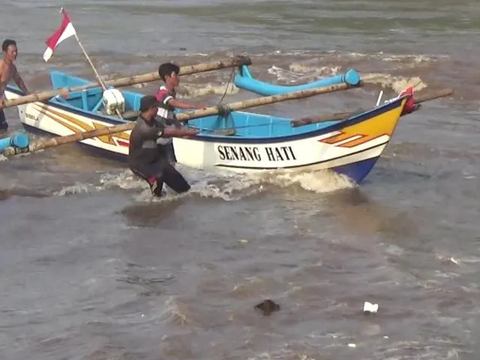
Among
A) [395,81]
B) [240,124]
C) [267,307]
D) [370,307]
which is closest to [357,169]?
[240,124]

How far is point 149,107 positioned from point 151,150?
1.83ft

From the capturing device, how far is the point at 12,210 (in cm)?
1267

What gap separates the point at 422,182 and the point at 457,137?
2.61 meters

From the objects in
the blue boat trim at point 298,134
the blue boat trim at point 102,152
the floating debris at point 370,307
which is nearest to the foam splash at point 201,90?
the blue boat trim at point 102,152

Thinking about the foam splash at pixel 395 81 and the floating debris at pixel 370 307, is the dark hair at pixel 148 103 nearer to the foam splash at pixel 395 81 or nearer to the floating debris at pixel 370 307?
the floating debris at pixel 370 307

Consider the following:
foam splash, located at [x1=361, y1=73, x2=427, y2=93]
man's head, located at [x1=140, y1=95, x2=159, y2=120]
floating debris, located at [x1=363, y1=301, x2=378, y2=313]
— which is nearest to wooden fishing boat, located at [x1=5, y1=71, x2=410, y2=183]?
man's head, located at [x1=140, y1=95, x2=159, y2=120]

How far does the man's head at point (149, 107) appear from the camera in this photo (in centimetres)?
1195

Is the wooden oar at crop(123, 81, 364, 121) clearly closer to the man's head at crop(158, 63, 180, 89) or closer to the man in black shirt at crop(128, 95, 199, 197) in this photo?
the man in black shirt at crop(128, 95, 199, 197)

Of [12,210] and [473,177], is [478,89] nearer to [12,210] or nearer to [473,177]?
[473,177]

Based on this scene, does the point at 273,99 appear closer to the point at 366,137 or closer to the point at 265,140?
the point at 265,140

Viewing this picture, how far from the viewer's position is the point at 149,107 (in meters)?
12.0

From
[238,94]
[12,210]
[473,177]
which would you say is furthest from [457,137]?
[12,210]

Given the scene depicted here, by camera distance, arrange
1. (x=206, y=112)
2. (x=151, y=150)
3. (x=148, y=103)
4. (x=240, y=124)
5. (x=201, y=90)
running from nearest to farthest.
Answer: (x=148, y=103), (x=151, y=150), (x=206, y=112), (x=240, y=124), (x=201, y=90)

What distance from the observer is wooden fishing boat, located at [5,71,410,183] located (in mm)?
12016
